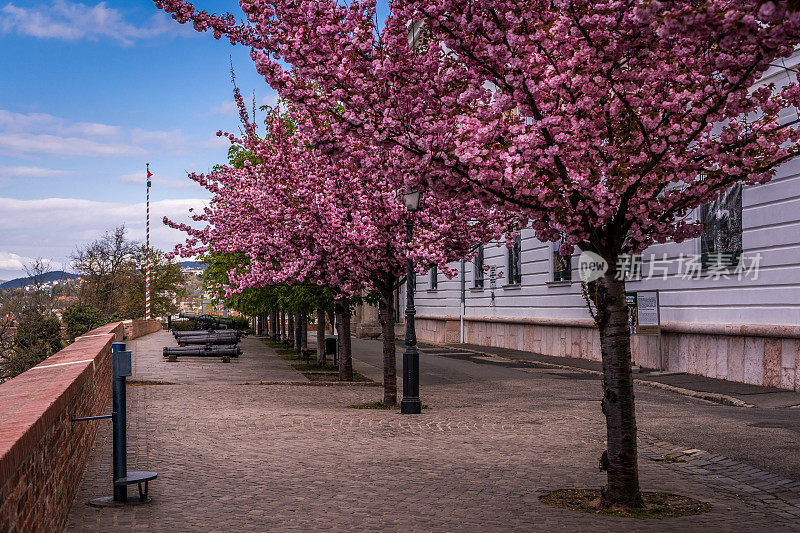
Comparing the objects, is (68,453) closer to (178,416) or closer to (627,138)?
(627,138)

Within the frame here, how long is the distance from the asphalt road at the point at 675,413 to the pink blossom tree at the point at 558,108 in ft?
11.9

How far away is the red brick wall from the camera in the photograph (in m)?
4.66

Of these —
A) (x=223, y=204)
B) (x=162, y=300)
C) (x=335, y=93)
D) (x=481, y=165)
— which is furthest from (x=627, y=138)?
(x=162, y=300)

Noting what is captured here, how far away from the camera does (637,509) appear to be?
796 centimetres

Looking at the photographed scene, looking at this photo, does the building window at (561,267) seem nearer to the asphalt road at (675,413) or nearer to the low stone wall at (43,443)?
the asphalt road at (675,413)

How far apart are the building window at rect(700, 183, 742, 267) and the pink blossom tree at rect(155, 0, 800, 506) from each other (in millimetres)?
11931

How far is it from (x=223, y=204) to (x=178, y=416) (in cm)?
1197

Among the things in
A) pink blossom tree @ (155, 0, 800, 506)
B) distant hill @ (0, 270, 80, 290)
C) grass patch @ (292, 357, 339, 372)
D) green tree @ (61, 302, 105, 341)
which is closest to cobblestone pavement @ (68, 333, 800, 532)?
pink blossom tree @ (155, 0, 800, 506)

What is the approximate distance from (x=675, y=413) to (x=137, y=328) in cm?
4120

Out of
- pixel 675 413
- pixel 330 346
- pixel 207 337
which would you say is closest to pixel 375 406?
pixel 675 413

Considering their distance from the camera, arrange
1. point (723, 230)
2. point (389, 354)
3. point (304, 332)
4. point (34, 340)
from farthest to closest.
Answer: point (34, 340) < point (304, 332) < point (723, 230) < point (389, 354)

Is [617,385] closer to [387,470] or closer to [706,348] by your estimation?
[387,470]

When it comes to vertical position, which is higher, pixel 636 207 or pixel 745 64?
pixel 745 64

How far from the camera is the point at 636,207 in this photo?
830 cm
